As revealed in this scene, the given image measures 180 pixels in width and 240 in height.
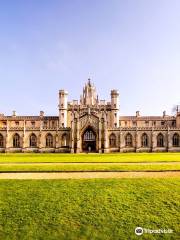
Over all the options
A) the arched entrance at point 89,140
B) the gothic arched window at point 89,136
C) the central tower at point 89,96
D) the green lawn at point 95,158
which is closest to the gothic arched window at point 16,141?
the arched entrance at point 89,140

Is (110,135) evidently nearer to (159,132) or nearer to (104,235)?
(159,132)

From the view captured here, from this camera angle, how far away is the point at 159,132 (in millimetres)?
63469

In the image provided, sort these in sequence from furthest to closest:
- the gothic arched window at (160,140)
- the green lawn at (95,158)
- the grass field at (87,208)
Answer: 1. the gothic arched window at (160,140)
2. the green lawn at (95,158)
3. the grass field at (87,208)

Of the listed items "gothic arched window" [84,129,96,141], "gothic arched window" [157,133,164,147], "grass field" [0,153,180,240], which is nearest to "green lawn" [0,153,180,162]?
"grass field" [0,153,180,240]

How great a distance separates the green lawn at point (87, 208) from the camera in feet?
38.0

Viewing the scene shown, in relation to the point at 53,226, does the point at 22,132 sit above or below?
above

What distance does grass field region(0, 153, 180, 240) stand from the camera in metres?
11.6

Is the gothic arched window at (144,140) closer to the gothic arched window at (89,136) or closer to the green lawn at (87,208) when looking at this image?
the gothic arched window at (89,136)

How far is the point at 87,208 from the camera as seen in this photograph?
1331 cm

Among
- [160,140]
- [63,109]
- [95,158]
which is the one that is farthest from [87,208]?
[63,109]

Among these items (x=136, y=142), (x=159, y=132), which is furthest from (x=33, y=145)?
(x=159, y=132)

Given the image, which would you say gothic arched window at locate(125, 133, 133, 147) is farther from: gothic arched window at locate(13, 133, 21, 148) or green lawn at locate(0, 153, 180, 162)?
gothic arched window at locate(13, 133, 21, 148)

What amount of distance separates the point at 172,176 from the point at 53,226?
8838 mm

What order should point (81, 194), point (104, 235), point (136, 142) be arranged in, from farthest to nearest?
point (136, 142)
point (81, 194)
point (104, 235)
